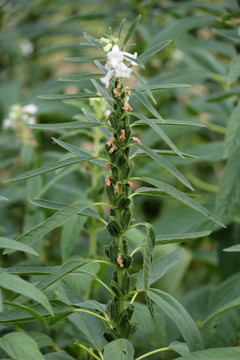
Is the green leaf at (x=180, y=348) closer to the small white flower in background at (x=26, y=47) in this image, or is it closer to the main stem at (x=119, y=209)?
the main stem at (x=119, y=209)

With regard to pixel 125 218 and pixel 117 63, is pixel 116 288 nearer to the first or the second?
pixel 125 218

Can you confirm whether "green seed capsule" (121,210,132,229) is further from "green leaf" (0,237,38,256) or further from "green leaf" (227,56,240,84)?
"green leaf" (227,56,240,84)

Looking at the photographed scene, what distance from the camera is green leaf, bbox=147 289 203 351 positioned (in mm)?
604

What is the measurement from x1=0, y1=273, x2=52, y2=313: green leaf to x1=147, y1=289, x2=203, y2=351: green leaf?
0.15 metres

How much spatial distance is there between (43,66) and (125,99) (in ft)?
5.44

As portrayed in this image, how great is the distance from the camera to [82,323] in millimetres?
710

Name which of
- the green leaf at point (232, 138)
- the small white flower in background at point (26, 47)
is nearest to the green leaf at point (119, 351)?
the green leaf at point (232, 138)

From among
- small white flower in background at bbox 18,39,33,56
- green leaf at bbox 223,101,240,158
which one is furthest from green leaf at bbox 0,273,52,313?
small white flower in background at bbox 18,39,33,56

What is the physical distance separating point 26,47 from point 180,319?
5.58 feet

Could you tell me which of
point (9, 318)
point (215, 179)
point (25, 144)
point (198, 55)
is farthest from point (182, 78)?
point (9, 318)

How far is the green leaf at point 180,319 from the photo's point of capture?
60 centimetres

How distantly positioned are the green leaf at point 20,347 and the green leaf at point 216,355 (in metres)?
0.16

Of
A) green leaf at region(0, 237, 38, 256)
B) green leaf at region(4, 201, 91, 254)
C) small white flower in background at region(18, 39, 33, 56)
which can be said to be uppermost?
small white flower in background at region(18, 39, 33, 56)

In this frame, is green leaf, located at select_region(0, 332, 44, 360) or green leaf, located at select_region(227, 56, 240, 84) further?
green leaf, located at select_region(227, 56, 240, 84)
